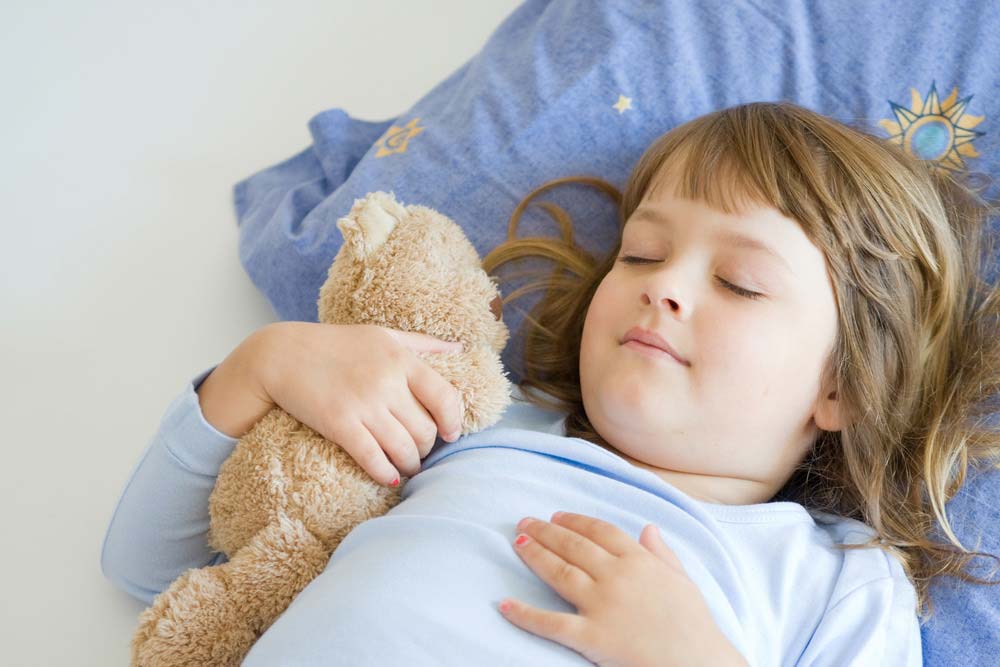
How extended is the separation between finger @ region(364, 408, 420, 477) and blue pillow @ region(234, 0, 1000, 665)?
30cm

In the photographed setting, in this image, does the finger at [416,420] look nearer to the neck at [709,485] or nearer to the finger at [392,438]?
the finger at [392,438]

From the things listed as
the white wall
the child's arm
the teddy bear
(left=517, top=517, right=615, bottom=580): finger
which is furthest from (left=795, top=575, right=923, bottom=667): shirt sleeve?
the white wall

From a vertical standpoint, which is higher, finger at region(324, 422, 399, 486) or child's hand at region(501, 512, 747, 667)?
finger at region(324, 422, 399, 486)

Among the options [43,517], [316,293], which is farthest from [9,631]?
[316,293]

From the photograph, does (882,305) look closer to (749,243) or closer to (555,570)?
(749,243)

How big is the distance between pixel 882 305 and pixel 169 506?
2.59ft

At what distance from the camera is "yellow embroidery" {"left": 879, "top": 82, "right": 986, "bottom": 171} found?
1150 millimetres

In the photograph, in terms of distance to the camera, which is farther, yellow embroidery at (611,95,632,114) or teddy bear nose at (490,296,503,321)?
yellow embroidery at (611,95,632,114)

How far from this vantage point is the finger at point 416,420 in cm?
90

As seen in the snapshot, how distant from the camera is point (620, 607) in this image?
0.79 metres

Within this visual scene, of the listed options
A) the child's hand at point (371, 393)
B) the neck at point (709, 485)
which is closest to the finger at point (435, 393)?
the child's hand at point (371, 393)

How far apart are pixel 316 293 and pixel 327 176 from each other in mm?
245

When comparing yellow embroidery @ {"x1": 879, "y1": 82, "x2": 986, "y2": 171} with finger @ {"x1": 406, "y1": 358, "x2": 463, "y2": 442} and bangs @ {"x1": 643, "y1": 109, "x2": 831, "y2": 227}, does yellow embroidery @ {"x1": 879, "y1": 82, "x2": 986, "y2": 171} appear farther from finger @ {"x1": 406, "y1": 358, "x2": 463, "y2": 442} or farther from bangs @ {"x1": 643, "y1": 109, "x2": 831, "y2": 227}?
finger @ {"x1": 406, "y1": 358, "x2": 463, "y2": 442}

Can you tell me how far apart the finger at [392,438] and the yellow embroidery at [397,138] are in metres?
0.49
